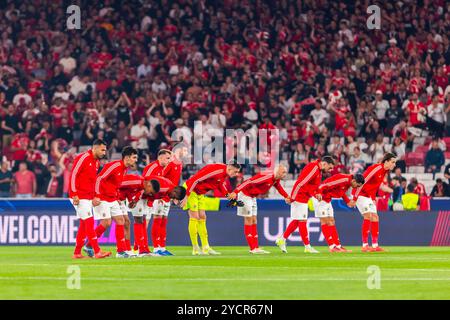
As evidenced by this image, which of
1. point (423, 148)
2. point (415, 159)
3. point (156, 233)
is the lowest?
point (156, 233)

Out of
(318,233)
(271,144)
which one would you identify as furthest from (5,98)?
(318,233)

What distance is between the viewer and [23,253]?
26.1 metres

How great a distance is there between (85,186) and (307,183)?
18.4 ft

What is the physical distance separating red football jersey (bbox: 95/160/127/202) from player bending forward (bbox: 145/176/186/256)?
990 mm

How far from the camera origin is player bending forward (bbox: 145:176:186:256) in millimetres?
23266

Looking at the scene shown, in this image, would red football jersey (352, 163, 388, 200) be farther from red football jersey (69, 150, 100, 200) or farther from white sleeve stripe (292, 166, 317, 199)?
red football jersey (69, 150, 100, 200)

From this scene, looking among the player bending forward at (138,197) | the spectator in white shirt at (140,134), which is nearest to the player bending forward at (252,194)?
the player bending forward at (138,197)

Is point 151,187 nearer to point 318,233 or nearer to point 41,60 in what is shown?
point 318,233

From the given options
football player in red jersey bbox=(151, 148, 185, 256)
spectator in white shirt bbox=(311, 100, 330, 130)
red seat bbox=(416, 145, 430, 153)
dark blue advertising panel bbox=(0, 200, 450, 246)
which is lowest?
dark blue advertising panel bbox=(0, 200, 450, 246)

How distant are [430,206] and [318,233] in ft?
9.89

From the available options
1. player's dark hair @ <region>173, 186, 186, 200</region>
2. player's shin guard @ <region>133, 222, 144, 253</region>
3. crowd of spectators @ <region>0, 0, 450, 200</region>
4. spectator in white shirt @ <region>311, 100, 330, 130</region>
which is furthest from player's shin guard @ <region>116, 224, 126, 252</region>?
spectator in white shirt @ <region>311, 100, 330, 130</region>

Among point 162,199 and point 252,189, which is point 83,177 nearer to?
point 162,199

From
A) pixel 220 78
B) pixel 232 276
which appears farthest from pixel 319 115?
pixel 232 276

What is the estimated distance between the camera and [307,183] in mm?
25969
